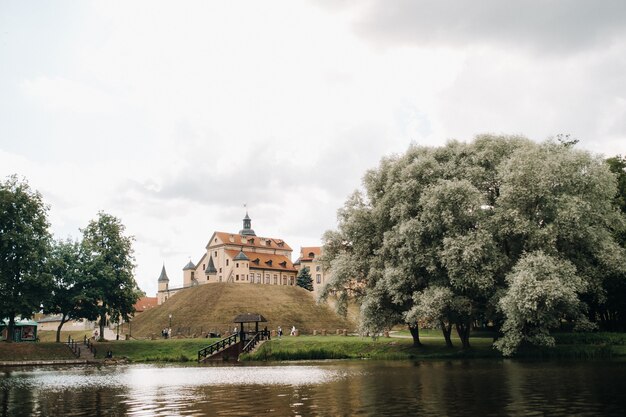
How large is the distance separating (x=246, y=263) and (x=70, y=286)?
66679mm

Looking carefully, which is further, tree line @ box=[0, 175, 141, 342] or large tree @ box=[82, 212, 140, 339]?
large tree @ box=[82, 212, 140, 339]

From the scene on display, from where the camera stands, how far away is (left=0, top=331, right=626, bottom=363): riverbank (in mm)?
43906

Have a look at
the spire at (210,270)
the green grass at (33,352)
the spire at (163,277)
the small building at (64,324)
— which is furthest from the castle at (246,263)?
the green grass at (33,352)

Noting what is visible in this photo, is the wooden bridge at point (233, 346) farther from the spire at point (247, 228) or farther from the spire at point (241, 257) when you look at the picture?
the spire at point (247, 228)

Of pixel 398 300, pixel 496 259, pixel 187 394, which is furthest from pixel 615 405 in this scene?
pixel 398 300

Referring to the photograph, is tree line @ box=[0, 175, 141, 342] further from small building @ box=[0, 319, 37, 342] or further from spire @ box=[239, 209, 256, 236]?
spire @ box=[239, 209, 256, 236]

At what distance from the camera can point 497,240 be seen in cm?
4638

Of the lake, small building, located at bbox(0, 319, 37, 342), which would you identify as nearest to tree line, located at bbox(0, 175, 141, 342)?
small building, located at bbox(0, 319, 37, 342)

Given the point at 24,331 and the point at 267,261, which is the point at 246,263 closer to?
the point at 267,261

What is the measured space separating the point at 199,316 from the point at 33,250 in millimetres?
34313

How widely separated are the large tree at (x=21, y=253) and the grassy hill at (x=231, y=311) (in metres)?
27.5

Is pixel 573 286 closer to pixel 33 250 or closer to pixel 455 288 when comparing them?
pixel 455 288

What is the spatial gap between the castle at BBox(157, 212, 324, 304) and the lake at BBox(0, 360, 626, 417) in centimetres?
10588

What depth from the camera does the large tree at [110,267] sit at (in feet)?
235
